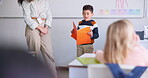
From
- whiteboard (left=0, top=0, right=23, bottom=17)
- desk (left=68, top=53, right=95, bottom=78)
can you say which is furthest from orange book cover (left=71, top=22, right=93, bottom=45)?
whiteboard (left=0, top=0, right=23, bottom=17)

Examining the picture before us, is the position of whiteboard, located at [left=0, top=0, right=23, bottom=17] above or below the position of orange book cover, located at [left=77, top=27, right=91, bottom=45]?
above

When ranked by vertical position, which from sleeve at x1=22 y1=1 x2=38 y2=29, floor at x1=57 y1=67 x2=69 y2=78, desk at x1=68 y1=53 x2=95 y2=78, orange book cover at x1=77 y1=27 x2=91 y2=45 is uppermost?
sleeve at x1=22 y1=1 x2=38 y2=29

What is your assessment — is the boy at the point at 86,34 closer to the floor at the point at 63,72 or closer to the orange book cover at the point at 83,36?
the orange book cover at the point at 83,36

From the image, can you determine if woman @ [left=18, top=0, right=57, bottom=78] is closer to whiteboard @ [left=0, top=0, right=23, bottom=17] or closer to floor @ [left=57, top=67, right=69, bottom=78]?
floor @ [left=57, top=67, right=69, bottom=78]

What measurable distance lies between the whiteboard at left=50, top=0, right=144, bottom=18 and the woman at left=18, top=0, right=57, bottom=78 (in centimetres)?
72

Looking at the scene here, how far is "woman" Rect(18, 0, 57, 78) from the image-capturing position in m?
2.77

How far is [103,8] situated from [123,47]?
2379 mm

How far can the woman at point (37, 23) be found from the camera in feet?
9.08

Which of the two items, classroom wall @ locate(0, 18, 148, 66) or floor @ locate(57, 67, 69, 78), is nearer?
floor @ locate(57, 67, 69, 78)

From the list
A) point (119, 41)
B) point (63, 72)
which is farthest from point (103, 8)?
point (119, 41)

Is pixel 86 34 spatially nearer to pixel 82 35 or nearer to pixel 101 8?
pixel 82 35

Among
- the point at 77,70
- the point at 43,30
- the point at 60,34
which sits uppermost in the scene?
the point at 43,30

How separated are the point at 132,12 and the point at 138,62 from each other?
2.34 meters

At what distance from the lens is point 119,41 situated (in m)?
1.27
